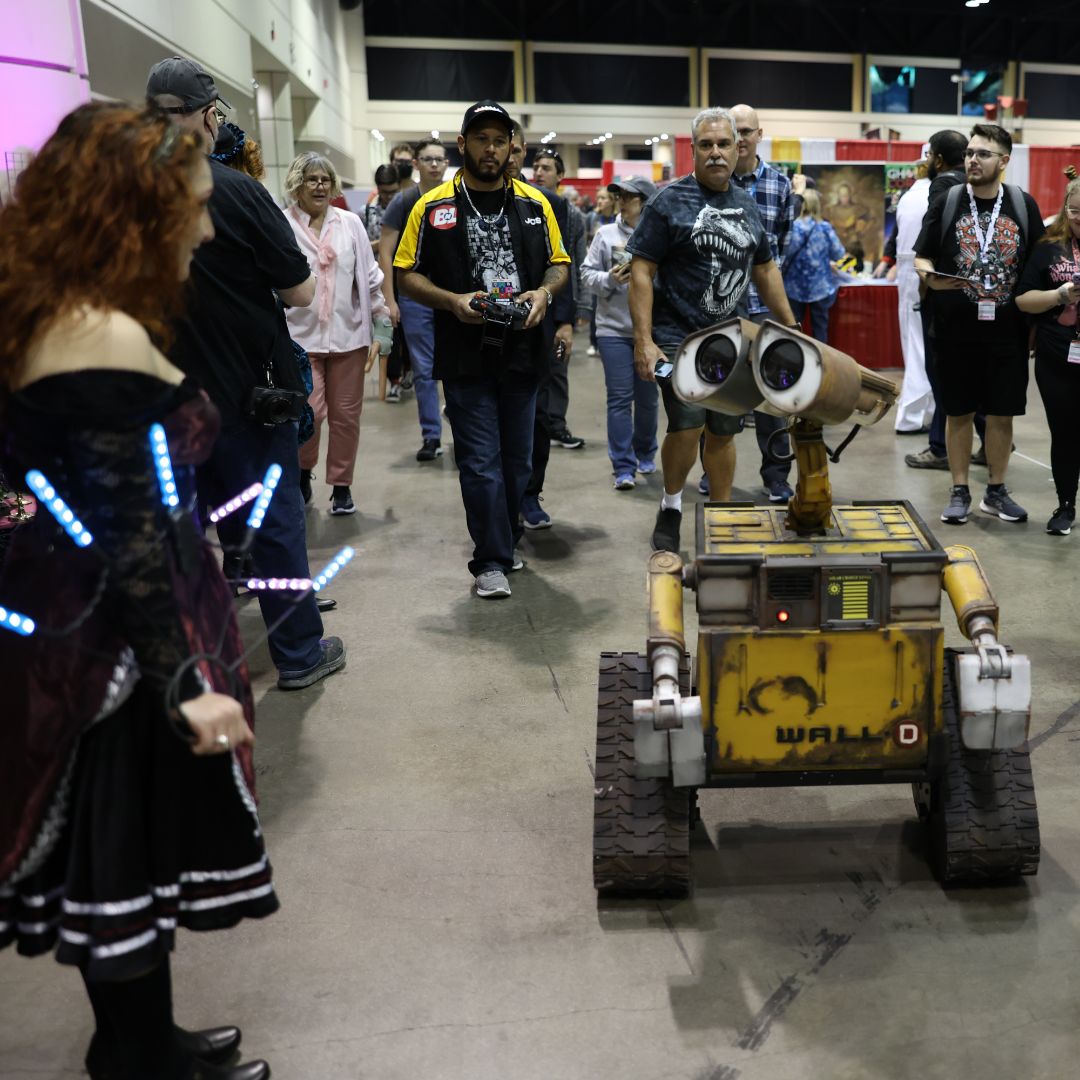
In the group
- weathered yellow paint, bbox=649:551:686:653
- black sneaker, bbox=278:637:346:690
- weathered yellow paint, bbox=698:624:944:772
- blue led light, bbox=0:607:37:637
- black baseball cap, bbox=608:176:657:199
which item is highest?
black baseball cap, bbox=608:176:657:199

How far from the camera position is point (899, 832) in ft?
8.75

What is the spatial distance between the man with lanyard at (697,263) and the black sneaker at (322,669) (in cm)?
127

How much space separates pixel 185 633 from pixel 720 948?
129 cm

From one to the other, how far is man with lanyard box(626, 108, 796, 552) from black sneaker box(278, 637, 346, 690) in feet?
4.18

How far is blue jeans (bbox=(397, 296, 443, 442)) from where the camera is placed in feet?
21.5

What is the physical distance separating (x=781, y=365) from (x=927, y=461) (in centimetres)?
428

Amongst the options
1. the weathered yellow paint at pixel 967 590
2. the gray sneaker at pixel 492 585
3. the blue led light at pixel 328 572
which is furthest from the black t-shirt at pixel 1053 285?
the blue led light at pixel 328 572

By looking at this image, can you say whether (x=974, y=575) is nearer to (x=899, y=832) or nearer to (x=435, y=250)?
(x=899, y=832)

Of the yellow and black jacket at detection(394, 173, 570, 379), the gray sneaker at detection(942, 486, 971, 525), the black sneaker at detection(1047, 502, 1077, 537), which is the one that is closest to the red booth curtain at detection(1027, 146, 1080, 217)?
the gray sneaker at detection(942, 486, 971, 525)

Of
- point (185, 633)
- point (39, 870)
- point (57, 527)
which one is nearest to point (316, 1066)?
point (39, 870)

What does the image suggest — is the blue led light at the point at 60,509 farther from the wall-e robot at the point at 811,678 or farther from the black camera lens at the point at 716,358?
the black camera lens at the point at 716,358

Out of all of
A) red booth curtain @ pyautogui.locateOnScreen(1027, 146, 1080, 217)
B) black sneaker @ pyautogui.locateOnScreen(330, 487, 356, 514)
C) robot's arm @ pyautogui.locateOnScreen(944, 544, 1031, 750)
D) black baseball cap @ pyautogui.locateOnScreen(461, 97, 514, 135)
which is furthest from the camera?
red booth curtain @ pyautogui.locateOnScreen(1027, 146, 1080, 217)

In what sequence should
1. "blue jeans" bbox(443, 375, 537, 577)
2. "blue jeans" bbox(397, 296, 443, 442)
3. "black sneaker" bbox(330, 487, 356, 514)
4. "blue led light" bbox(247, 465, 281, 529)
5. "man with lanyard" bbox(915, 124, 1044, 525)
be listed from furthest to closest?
"blue jeans" bbox(397, 296, 443, 442), "black sneaker" bbox(330, 487, 356, 514), "man with lanyard" bbox(915, 124, 1044, 525), "blue jeans" bbox(443, 375, 537, 577), "blue led light" bbox(247, 465, 281, 529)

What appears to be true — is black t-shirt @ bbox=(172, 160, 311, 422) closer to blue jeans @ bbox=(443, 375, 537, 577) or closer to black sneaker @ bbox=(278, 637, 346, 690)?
black sneaker @ bbox=(278, 637, 346, 690)
